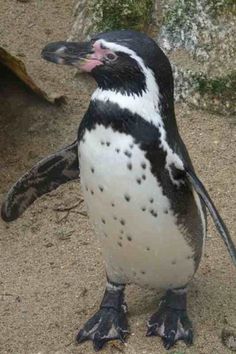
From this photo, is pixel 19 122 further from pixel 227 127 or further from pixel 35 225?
pixel 227 127

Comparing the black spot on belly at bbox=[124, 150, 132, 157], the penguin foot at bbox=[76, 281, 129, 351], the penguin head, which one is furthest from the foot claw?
the penguin head

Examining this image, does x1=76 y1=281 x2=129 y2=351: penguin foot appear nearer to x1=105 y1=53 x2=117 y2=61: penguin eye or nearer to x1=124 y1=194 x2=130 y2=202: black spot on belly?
x1=124 y1=194 x2=130 y2=202: black spot on belly

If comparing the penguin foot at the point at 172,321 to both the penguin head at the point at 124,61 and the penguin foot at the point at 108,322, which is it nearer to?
the penguin foot at the point at 108,322

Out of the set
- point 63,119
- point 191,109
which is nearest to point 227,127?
point 191,109

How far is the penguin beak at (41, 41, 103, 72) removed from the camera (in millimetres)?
2238

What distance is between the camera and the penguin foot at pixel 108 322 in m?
2.63

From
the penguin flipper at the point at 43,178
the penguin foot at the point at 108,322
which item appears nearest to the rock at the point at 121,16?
the penguin flipper at the point at 43,178

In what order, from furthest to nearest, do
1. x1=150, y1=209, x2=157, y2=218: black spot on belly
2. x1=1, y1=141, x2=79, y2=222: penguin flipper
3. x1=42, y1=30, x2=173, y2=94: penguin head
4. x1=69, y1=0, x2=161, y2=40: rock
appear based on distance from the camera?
1. x1=69, y1=0, x2=161, y2=40: rock
2. x1=1, y1=141, x2=79, y2=222: penguin flipper
3. x1=150, y1=209, x2=157, y2=218: black spot on belly
4. x1=42, y1=30, x2=173, y2=94: penguin head

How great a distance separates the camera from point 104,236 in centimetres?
244

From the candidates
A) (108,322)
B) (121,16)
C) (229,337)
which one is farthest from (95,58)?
(121,16)

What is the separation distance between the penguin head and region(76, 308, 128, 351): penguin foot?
776 millimetres

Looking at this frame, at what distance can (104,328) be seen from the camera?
263cm

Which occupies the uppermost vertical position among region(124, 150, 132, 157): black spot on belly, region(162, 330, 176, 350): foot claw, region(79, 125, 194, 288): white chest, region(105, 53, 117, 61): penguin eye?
region(105, 53, 117, 61): penguin eye

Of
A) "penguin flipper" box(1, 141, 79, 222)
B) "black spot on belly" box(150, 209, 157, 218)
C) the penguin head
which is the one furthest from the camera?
"penguin flipper" box(1, 141, 79, 222)
